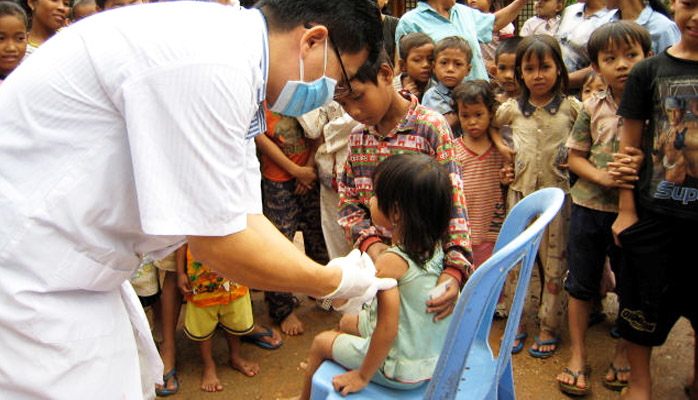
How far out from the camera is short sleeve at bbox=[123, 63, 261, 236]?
965mm

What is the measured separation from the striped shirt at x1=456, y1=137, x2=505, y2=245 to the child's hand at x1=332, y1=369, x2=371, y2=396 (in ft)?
5.08

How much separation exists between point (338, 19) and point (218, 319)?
2067 mm

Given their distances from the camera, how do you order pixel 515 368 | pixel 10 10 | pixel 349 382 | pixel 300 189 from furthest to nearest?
pixel 300 189 < pixel 10 10 < pixel 515 368 < pixel 349 382

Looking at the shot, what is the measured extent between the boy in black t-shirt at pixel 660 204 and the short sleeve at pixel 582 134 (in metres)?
0.30

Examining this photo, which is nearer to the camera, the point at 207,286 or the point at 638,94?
the point at 638,94

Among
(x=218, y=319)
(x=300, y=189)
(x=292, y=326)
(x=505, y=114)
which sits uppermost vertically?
(x=505, y=114)

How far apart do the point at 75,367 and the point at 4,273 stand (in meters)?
0.23

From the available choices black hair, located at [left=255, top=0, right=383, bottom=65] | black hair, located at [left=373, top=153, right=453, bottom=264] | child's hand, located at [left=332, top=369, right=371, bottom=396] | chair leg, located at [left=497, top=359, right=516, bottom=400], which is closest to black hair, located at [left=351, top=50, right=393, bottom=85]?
black hair, located at [left=373, top=153, right=453, bottom=264]

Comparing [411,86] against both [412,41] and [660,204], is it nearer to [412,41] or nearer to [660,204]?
[412,41]

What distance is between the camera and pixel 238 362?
10.1 ft

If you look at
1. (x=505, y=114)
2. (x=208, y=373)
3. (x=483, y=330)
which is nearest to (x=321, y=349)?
(x=483, y=330)

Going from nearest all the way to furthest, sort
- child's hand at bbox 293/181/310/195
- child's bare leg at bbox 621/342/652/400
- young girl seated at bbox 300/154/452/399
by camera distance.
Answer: young girl seated at bbox 300/154/452/399 → child's bare leg at bbox 621/342/652/400 → child's hand at bbox 293/181/310/195

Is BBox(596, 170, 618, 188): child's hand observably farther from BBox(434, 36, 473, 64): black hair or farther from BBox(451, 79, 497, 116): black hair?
BBox(434, 36, 473, 64): black hair

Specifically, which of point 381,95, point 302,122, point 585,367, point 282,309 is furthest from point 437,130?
point 282,309
